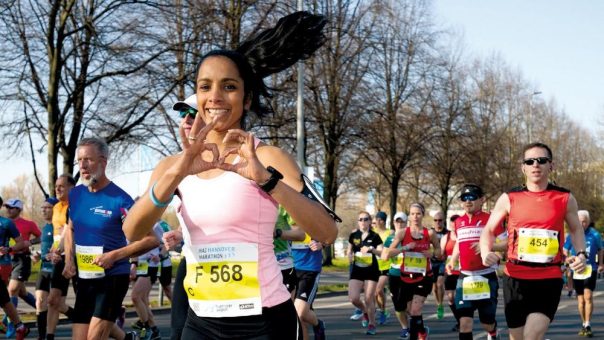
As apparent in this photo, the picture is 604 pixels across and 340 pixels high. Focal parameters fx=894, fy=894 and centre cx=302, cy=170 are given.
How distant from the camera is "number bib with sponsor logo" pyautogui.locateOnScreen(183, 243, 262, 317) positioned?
336 cm

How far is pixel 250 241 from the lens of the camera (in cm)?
337

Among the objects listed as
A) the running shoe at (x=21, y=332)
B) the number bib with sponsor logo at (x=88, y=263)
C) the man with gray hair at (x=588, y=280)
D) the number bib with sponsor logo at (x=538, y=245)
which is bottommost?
the running shoe at (x=21, y=332)

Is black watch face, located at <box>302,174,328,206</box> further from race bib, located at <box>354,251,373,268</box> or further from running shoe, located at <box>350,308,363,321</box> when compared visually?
running shoe, located at <box>350,308,363,321</box>

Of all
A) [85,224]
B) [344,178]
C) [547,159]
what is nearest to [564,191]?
[547,159]

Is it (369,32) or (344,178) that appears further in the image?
(344,178)

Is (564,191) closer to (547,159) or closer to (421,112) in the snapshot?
(547,159)

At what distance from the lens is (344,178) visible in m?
36.0

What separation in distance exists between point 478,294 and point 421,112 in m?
27.3

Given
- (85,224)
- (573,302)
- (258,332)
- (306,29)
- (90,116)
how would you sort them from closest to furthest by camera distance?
1. (258,332)
2. (306,29)
3. (85,224)
4. (90,116)
5. (573,302)

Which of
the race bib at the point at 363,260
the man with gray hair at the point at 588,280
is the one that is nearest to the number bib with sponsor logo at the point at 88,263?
the man with gray hair at the point at 588,280

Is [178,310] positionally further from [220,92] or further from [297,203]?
[297,203]

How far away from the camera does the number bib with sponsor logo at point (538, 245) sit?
24.4 ft

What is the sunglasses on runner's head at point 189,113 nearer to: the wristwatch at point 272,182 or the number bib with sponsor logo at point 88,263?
the number bib with sponsor logo at point 88,263

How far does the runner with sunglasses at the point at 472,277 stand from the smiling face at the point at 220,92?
21.6ft
